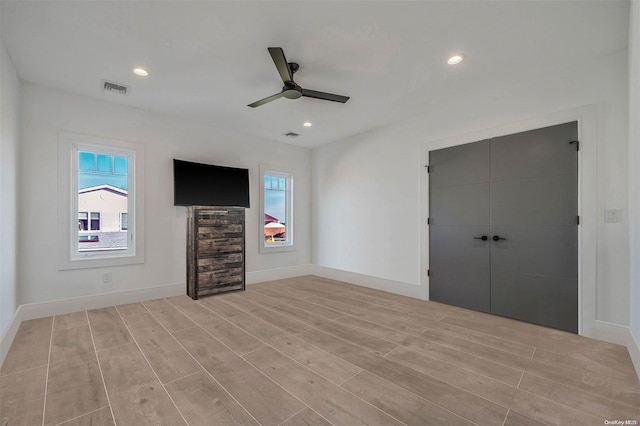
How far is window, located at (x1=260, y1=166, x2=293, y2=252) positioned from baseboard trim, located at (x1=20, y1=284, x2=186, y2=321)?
1.79 metres

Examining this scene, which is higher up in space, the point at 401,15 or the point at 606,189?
the point at 401,15

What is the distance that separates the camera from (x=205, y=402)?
1.79m

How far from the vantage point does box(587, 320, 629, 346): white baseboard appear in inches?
103

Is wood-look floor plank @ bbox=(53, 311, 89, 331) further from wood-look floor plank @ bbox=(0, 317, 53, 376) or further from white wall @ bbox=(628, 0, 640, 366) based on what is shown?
white wall @ bbox=(628, 0, 640, 366)

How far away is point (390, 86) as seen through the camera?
11.1ft

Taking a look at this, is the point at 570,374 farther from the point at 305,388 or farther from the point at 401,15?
the point at 401,15

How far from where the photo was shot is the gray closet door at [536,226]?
9.65 feet

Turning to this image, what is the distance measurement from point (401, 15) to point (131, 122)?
3.88 meters

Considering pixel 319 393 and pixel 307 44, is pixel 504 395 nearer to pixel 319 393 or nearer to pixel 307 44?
pixel 319 393

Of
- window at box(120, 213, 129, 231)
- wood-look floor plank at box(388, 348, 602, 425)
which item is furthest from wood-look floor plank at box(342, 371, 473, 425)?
window at box(120, 213, 129, 231)

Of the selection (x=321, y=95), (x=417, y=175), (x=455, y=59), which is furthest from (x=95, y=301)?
(x=455, y=59)

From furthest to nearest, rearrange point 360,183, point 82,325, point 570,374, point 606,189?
point 360,183 → point 82,325 → point 606,189 → point 570,374

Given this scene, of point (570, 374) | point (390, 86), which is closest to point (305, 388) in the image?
point (570, 374)

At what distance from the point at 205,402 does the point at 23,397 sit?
1.25 metres
